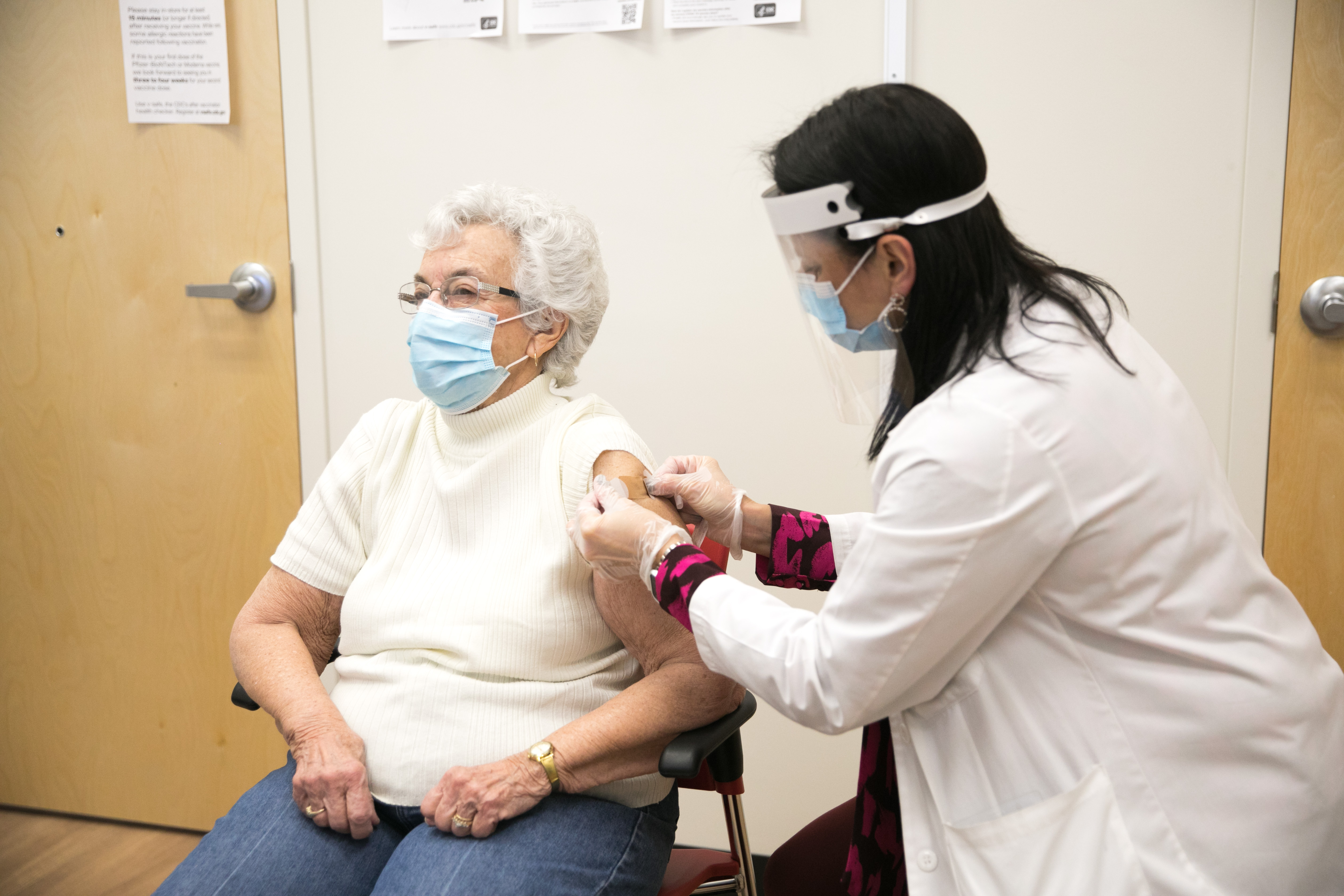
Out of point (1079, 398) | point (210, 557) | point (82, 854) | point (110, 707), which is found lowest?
point (82, 854)

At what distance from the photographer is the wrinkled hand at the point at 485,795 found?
1.20 metres

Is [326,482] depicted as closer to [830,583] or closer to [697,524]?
[697,524]

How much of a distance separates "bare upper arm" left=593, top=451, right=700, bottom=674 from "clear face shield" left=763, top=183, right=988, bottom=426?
0.33 meters

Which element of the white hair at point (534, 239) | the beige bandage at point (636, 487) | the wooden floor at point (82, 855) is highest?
the white hair at point (534, 239)

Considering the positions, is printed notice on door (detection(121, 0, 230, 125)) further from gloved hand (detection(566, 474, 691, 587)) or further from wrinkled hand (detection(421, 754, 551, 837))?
wrinkled hand (detection(421, 754, 551, 837))

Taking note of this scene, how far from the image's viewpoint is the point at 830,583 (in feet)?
4.84

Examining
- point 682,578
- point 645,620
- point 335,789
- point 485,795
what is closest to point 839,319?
point 682,578

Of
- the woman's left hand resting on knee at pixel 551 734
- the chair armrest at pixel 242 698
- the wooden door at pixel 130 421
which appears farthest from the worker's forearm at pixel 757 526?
the wooden door at pixel 130 421

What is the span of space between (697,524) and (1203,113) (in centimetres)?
128

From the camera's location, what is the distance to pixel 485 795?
1201mm

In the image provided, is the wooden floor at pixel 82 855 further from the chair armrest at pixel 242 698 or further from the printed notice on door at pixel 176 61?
the printed notice on door at pixel 176 61

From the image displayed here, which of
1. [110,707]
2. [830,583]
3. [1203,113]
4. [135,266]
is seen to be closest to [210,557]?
[110,707]

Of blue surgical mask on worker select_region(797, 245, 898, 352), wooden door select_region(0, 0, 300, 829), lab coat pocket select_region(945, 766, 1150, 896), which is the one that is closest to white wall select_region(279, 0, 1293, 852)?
wooden door select_region(0, 0, 300, 829)

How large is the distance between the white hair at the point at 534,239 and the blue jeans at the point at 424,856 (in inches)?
29.3
